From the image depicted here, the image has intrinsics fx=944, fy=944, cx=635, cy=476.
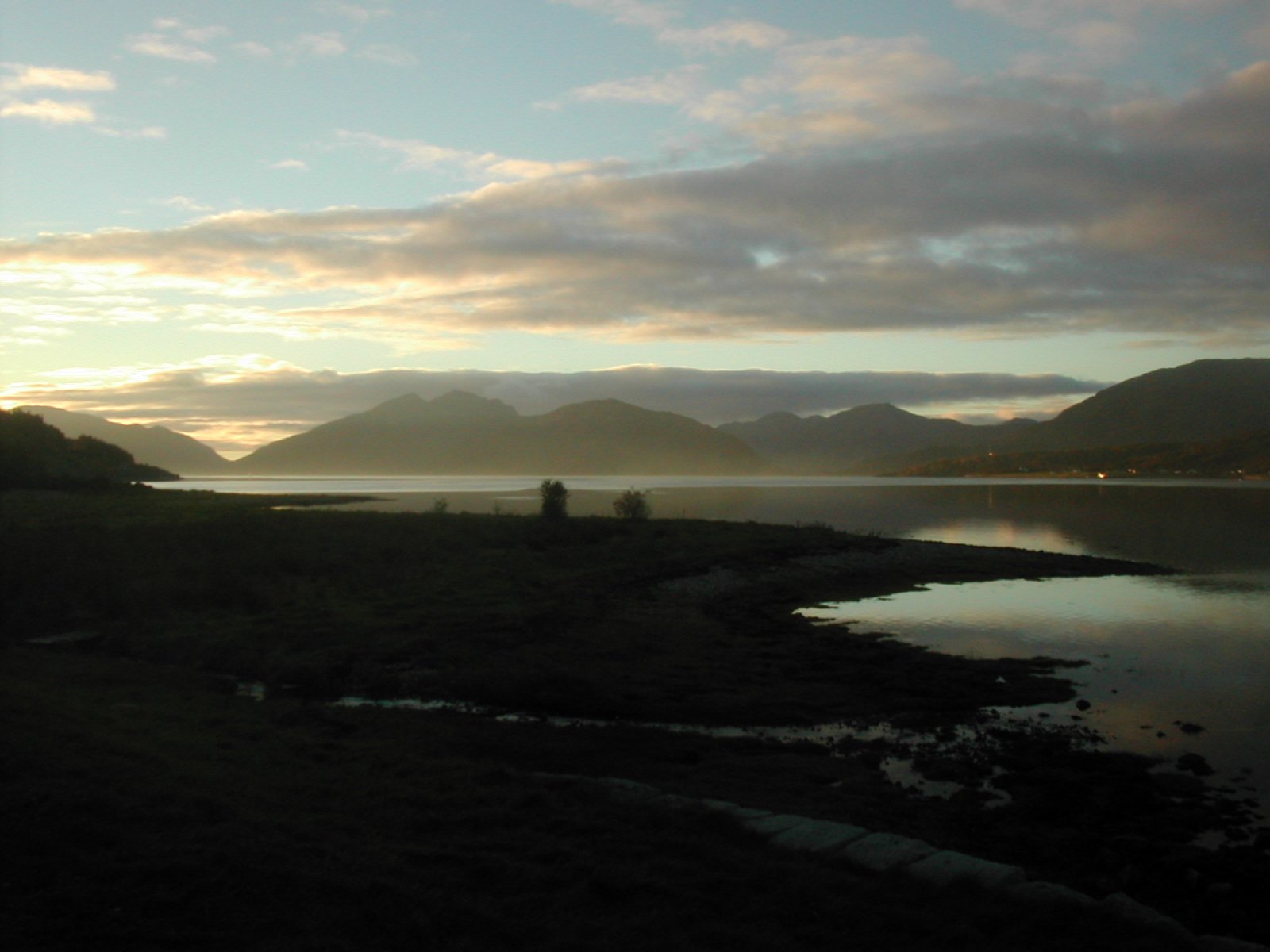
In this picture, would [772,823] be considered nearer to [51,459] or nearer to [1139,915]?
[1139,915]

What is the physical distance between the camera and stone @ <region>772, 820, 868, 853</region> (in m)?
9.29

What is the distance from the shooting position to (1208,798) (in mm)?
12477

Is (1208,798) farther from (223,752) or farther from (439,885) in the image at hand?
(223,752)

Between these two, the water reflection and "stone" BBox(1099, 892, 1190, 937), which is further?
the water reflection

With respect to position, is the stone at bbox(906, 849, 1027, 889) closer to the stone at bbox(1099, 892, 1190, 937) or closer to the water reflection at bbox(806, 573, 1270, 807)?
the stone at bbox(1099, 892, 1190, 937)

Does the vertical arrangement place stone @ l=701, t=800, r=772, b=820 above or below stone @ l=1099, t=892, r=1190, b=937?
above

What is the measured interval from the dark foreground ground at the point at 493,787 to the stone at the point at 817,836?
1.13 feet

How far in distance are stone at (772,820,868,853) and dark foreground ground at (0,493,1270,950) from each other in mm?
345

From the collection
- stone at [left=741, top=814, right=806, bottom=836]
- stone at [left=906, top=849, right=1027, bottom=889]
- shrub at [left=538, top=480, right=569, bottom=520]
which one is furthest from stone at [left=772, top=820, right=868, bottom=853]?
shrub at [left=538, top=480, right=569, bottom=520]

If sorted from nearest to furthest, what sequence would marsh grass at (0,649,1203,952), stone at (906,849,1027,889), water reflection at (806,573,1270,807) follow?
marsh grass at (0,649,1203,952), stone at (906,849,1027,889), water reflection at (806,573,1270,807)

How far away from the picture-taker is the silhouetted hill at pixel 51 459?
72.6 meters

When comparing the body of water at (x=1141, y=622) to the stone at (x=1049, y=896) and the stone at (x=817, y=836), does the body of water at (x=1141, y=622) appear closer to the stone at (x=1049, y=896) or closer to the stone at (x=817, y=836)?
the stone at (x=1049, y=896)

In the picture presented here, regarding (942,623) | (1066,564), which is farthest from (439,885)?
(1066,564)

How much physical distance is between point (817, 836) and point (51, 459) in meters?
101
